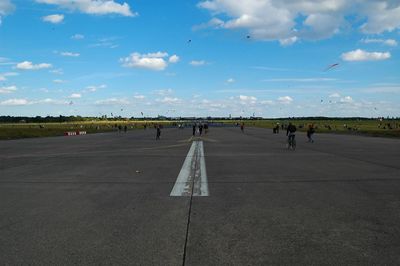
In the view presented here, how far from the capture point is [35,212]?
7.59m

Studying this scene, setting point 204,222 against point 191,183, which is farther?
point 191,183

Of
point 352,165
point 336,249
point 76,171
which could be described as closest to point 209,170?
point 76,171

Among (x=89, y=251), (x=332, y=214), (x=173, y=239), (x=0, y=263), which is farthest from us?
(x=332, y=214)

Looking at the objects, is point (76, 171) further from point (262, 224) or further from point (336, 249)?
point (336, 249)

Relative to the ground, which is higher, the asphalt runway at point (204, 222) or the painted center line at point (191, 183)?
the asphalt runway at point (204, 222)

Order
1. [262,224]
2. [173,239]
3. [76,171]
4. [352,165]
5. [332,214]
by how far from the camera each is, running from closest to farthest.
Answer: [173,239]
[262,224]
[332,214]
[76,171]
[352,165]

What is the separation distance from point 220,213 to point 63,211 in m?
2.87

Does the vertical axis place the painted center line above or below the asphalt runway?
below

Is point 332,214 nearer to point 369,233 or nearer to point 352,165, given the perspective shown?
point 369,233

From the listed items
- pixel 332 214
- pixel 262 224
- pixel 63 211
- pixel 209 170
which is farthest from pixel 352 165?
pixel 63 211

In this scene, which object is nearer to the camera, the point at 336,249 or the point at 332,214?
the point at 336,249

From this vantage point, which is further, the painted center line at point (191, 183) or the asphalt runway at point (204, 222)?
the painted center line at point (191, 183)

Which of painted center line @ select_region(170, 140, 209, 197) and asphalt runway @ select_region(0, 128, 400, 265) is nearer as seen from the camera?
asphalt runway @ select_region(0, 128, 400, 265)

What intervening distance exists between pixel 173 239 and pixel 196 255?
769mm
